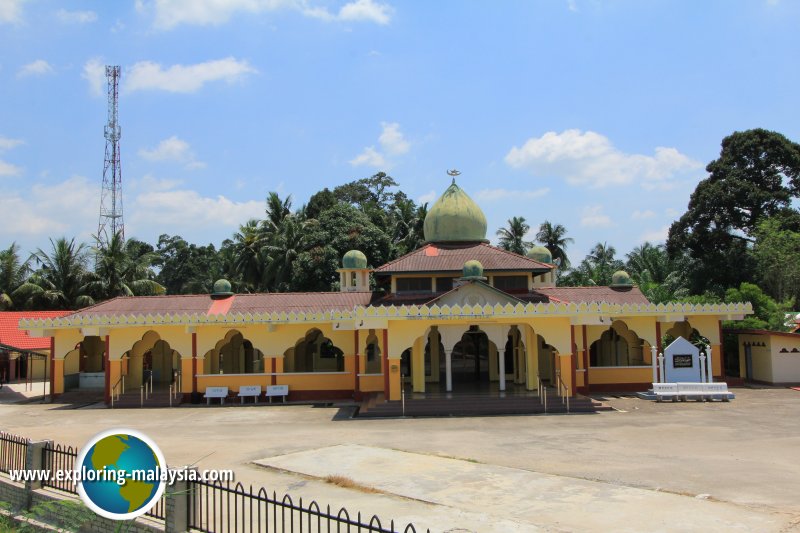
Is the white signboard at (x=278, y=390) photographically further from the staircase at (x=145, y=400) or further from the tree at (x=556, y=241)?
the tree at (x=556, y=241)

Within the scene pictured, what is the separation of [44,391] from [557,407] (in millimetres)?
20897

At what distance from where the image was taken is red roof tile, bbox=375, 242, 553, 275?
84.3 feet

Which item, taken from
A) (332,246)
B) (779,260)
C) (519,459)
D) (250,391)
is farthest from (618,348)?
(519,459)

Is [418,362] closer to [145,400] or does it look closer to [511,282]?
[511,282]

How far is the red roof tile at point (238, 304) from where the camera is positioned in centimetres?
2753

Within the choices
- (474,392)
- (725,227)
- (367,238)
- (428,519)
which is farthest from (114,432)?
(725,227)

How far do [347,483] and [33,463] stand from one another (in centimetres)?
503

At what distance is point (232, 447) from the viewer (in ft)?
51.5

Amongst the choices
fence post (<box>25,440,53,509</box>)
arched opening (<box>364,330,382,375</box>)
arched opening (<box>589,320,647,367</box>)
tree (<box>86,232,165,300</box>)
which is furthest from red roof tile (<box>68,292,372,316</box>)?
fence post (<box>25,440,53,509</box>)

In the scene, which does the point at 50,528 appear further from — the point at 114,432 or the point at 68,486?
the point at 114,432

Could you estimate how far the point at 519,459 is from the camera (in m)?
13.9

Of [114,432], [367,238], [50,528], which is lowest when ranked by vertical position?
[50,528]

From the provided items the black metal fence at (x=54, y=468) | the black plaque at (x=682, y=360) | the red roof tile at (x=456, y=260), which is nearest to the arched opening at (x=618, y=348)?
the black plaque at (x=682, y=360)

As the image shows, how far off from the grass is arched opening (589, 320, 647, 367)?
21.0 m
